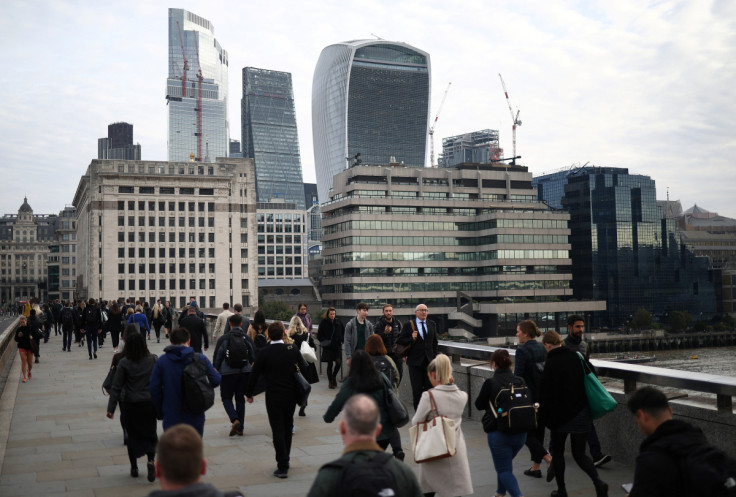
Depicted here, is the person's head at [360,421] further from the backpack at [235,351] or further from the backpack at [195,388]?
the backpack at [235,351]

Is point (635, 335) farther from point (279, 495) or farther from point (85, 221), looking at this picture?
point (279, 495)

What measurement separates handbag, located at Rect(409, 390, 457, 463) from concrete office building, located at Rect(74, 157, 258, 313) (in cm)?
12491

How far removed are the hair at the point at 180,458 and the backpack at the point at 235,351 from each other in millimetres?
8402

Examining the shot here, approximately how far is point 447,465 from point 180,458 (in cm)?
395

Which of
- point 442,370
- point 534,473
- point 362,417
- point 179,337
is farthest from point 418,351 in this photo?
point 362,417

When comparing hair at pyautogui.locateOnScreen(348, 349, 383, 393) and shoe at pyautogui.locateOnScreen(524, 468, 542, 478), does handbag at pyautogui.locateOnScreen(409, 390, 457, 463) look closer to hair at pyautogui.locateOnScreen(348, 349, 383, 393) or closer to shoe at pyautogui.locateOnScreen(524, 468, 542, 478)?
hair at pyautogui.locateOnScreen(348, 349, 383, 393)

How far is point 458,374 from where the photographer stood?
13602 millimetres

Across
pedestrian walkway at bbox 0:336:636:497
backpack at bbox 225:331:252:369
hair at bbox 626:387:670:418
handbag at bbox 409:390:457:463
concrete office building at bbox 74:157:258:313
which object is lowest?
pedestrian walkway at bbox 0:336:636:497

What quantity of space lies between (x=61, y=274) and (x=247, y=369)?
18180 centimetres

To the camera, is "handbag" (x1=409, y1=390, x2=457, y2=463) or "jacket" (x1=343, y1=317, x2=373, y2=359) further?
"jacket" (x1=343, y1=317, x2=373, y2=359)

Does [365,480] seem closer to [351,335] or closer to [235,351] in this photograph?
[235,351]

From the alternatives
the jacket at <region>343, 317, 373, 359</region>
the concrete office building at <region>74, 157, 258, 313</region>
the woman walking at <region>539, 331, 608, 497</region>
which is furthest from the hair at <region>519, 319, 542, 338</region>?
the concrete office building at <region>74, 157, 258, 313</region>

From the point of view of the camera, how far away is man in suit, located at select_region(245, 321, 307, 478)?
31.6 ft

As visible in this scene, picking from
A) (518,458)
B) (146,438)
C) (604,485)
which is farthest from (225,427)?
(604,485)
